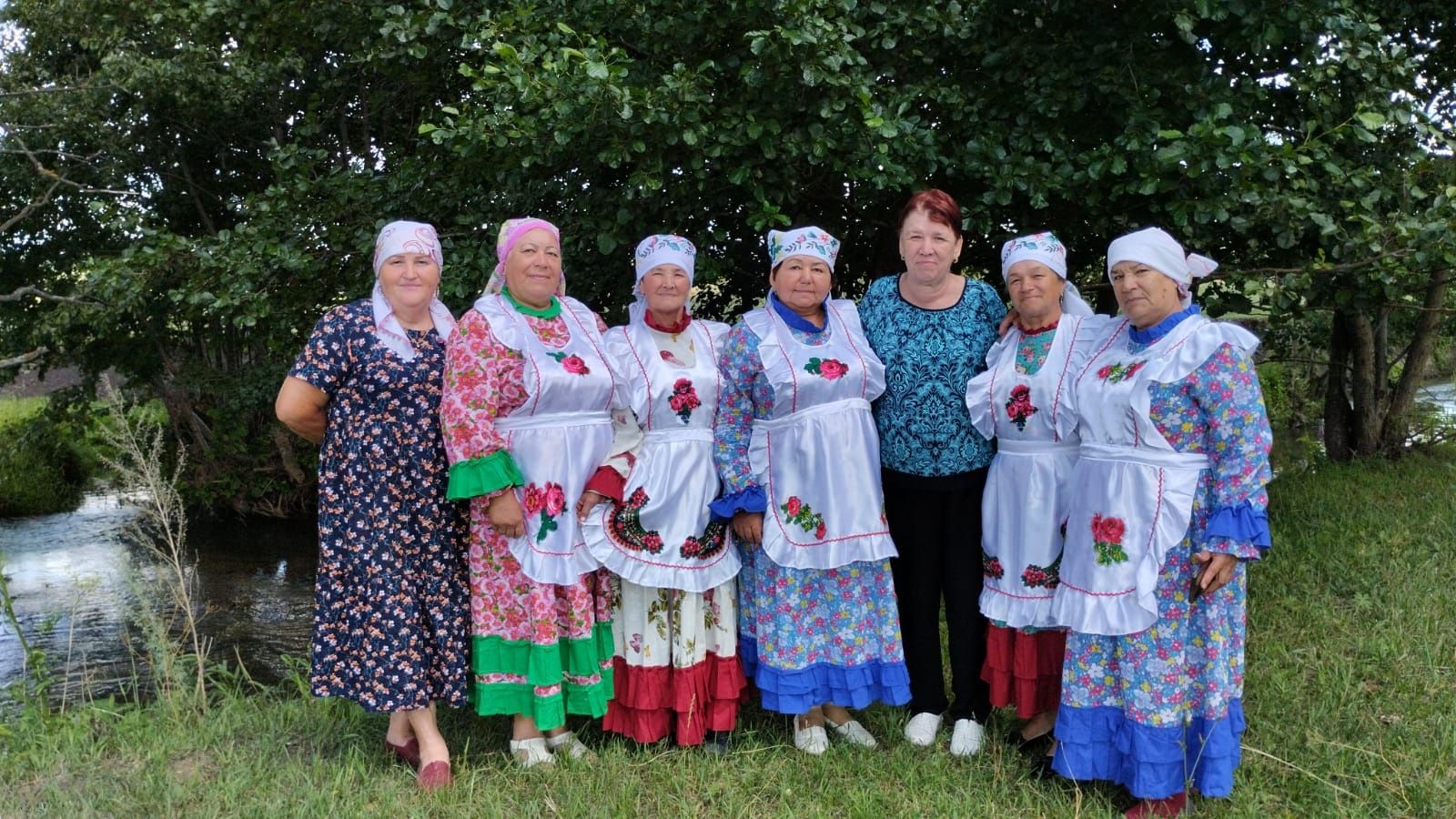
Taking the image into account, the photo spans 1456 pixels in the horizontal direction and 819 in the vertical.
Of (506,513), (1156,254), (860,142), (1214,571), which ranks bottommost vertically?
(1214,571)

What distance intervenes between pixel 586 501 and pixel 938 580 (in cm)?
114

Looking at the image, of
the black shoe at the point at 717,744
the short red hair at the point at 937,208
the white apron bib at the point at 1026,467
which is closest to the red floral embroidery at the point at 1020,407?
the white apron bib at the point at 1026,467

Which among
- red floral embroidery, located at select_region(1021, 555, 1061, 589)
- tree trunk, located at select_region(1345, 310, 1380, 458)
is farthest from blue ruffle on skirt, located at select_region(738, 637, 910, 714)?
tree trunk, located at select_region(1345, 310, 1380, 458)

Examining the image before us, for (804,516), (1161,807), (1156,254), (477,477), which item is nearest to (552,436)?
(477,477)

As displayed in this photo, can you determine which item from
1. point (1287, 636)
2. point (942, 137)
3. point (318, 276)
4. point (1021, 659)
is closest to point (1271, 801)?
point (1021, 659)

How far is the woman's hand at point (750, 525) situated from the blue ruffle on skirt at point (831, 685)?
0.40m

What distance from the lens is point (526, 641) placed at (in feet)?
10.6

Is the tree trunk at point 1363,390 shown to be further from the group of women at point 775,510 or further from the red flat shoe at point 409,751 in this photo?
the red flat shoe at point 409,751

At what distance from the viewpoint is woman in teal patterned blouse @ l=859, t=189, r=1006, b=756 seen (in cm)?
327

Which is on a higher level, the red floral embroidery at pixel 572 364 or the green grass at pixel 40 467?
the red floral embroidery at pixel 572 364

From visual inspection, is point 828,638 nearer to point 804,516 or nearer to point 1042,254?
point 804,516

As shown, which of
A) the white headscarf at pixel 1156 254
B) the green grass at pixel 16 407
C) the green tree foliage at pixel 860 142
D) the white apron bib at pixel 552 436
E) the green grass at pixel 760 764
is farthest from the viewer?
the green grass at pixel 16 407

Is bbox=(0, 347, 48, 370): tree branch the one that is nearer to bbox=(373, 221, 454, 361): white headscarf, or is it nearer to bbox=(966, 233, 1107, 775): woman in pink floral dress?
bbox=(373, 221, 454, 361): white headscarf

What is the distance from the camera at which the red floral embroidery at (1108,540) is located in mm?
2871
